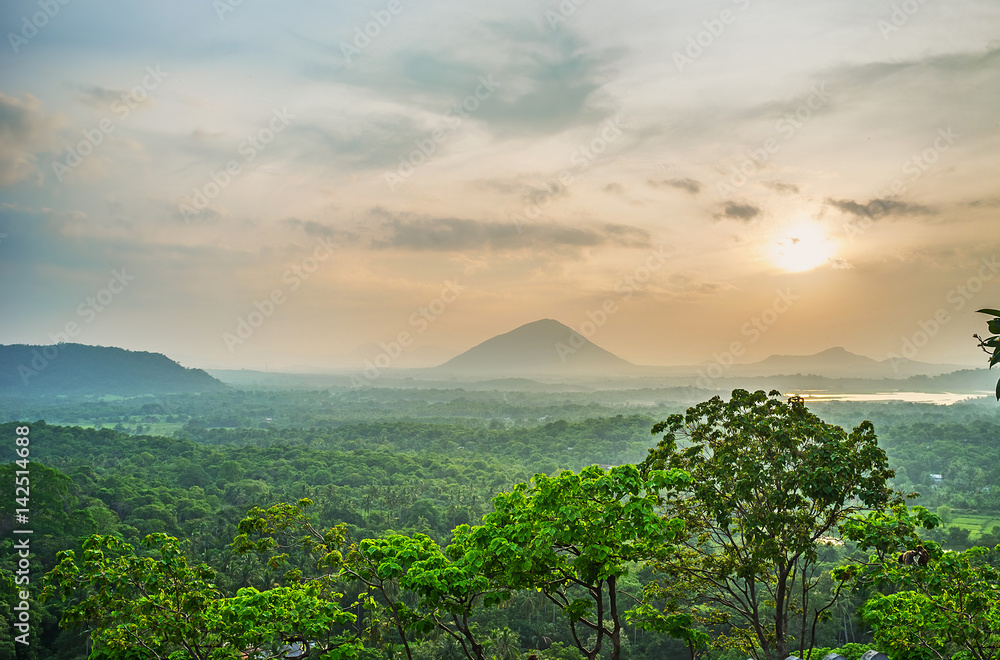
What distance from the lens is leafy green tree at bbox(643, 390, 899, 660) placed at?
6867 mm

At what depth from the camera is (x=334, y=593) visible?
254 inches

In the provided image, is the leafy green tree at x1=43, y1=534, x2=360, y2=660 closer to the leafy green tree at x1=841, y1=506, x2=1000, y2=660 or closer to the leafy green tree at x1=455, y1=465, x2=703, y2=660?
the leafy green tree at x1=455, y1=465, x2=703, y2=660

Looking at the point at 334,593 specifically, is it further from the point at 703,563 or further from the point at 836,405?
the point at 836,405

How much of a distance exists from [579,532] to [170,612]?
403 centimetres

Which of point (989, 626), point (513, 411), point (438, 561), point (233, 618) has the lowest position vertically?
point (513, 411)

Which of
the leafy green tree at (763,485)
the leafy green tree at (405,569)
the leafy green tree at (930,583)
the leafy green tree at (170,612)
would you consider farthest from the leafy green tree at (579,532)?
the leafy green tree at (930,583)

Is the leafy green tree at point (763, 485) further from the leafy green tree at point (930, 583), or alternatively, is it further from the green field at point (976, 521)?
the green field at point (976, 521)

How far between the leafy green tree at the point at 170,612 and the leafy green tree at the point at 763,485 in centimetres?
449

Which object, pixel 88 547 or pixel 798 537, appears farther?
pixel 798 537

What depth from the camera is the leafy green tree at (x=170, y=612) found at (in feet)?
17.4

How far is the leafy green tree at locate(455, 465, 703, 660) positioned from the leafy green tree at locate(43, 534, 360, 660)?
1.73 m

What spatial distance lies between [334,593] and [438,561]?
153 centimetres

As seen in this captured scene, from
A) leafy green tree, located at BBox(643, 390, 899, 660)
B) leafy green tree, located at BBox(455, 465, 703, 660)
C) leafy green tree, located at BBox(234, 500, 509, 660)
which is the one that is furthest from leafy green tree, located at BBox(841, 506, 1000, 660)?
leafy green tree, located at BBox(234, 500, 509, 660)

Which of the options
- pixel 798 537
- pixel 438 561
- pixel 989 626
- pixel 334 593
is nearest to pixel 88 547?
pixel 334 593
